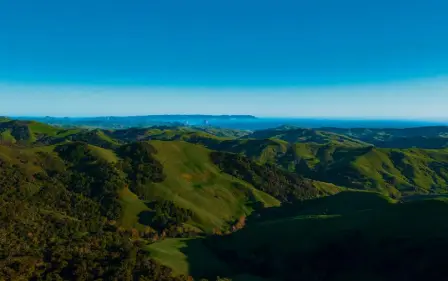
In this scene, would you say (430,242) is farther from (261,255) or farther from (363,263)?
(261,255)

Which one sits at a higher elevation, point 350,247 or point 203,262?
point 350,247

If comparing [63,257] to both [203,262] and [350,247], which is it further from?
[350,247]

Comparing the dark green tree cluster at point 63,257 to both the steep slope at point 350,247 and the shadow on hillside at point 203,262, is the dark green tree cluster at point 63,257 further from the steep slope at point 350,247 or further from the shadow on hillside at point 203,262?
the steep slope at point 350,247

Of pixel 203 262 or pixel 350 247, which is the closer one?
pixel 350 247

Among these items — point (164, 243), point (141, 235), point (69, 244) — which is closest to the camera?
point (69, 244)

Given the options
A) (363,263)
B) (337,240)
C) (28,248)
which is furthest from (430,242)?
(28,248)

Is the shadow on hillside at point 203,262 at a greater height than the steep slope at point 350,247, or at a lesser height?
lesser

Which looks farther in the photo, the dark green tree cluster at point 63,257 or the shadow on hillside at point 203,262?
the shadow on hillside at point 203,262

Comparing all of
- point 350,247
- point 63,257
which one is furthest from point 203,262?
point 63,257

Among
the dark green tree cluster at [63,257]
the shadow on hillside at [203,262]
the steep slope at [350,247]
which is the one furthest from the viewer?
the shadow on hillside at [203,262]

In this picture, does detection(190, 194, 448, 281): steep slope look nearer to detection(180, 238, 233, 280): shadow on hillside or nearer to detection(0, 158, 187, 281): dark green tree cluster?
detection(180, 238, 233, 280): shadow on hillside

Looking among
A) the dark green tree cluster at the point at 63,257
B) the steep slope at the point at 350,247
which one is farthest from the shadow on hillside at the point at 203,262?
the dark green tree cluster at the point at 63,257
